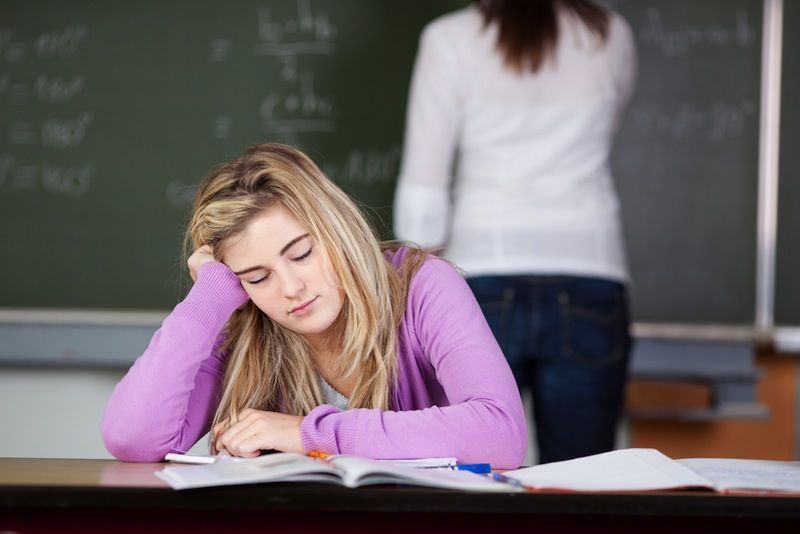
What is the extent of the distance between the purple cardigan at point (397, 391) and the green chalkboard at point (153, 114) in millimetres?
1327

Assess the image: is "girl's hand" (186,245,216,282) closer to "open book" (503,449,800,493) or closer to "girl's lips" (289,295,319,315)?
"girl's lips" (289,295,319,315)

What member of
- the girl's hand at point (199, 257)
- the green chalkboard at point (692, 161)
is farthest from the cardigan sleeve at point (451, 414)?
the green chalkboard at point (692, 161)

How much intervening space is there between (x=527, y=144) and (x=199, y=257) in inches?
34.7

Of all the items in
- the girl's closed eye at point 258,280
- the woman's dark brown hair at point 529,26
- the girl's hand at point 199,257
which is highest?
the woman's dark brown hair at point 529,26

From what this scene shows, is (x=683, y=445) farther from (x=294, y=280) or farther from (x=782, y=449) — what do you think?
(x=294, y=280)

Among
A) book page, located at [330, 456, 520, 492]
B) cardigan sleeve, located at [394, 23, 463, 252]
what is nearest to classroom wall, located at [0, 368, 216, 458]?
cardigan sleeve, located at [394, 23, 463, 252]

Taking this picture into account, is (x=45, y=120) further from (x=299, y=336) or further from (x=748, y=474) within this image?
(x=748, y=474)

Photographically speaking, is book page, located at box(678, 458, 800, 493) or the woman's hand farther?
the woman's hand

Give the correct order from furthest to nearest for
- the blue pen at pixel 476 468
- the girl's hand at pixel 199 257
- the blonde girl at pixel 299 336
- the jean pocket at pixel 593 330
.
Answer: the jean pocket at pixel 593 330
the girl's hand at pixel 199 257
the blonde girl at pixel 299 336
the blue pen at pixel 476 468

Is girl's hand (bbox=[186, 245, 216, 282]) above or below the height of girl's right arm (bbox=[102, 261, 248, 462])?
above

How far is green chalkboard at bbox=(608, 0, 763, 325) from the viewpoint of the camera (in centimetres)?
290

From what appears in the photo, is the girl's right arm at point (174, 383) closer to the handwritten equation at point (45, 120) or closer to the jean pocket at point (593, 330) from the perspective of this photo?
the jean pocket at point (593, 330)

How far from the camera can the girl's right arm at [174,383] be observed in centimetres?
149

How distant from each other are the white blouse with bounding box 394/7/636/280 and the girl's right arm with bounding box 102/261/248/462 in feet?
2.64
